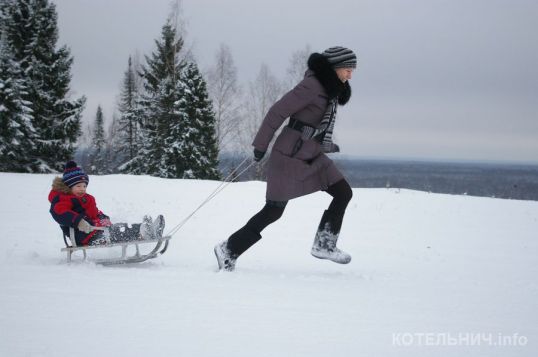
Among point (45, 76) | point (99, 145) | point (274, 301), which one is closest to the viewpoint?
point (274, 301)

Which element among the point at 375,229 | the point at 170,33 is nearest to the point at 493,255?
the point at 375,229

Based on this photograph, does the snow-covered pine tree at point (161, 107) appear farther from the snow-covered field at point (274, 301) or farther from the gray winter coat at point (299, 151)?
the gray winter coat at point (299, 151)

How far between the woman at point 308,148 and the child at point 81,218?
35.5 inches

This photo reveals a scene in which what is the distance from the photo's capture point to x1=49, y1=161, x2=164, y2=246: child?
4195 millimetres

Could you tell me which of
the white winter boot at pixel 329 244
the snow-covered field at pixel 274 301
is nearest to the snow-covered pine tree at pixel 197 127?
the snow-covered field at pixel 274 301

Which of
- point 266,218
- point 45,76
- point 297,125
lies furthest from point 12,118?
point 297,125

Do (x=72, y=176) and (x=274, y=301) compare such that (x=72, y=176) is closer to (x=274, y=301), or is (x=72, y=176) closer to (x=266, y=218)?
(x=266, y=218)

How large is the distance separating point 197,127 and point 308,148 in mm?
23346

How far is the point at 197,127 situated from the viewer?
26594 millimetres

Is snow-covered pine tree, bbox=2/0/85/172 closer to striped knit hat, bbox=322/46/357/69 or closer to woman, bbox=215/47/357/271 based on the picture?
woman, bbox=215/47/357/271

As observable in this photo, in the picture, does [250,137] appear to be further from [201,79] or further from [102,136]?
[102,136]

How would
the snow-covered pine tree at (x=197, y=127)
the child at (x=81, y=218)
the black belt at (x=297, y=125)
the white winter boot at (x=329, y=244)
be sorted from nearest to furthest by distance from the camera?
the black belt at (x=297, y=125)
the white winter boot at (x=329, y=244)
the child at (x=81, y=218)
the snow-covered pine tree at (x=197, y=127)

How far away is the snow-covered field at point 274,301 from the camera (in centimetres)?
235

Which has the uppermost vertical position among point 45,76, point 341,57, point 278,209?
point 45,76
